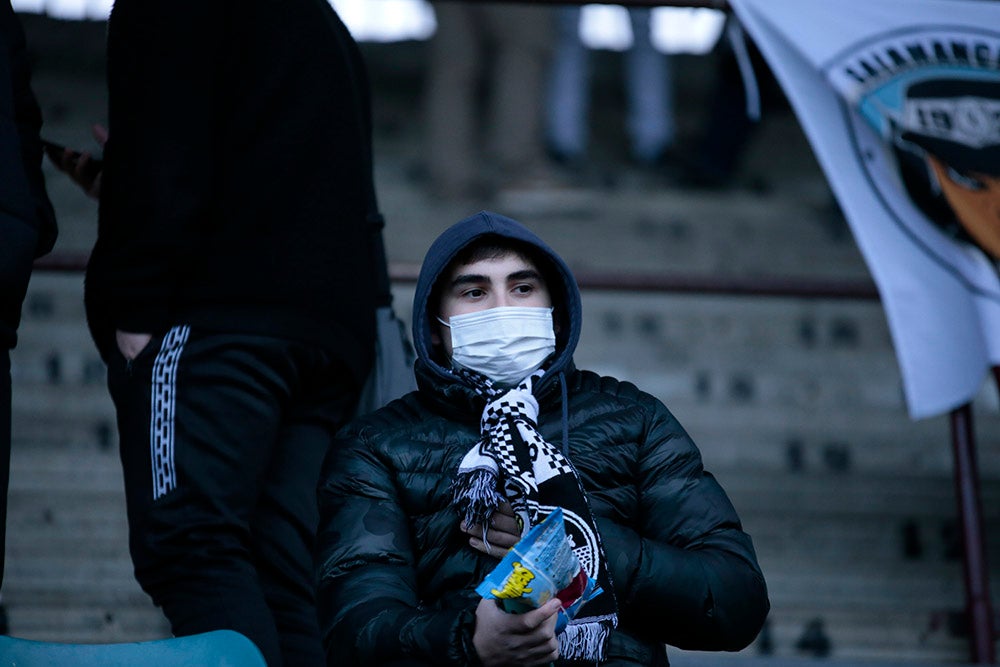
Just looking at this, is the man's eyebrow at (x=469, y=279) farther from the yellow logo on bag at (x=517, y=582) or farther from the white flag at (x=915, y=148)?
the white flag at (x=915, y=148)

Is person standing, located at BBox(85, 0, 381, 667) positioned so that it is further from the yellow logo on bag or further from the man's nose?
the yellow logo on bag

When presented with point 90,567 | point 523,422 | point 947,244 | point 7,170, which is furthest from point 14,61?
point 947,244

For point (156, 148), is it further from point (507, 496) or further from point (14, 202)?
point (507, 496)

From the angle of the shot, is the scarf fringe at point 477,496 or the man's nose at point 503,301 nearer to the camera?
the scarf fringe at point 477,496

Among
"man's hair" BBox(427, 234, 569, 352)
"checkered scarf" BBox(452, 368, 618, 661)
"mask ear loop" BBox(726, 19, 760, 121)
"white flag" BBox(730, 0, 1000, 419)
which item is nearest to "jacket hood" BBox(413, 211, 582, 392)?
"man's hair" BBox(427, 234, 569, 352)

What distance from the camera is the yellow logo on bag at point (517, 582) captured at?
2084 millimetres

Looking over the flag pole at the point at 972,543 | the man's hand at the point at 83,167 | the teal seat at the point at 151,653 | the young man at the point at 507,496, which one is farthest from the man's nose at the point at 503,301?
the flag pole at the point at 972,543

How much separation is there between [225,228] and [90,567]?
1.85 metres

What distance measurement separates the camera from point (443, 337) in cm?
269

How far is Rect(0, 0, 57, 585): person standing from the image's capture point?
255cm

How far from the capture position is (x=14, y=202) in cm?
259

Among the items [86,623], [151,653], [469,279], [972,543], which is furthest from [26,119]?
[972,543]

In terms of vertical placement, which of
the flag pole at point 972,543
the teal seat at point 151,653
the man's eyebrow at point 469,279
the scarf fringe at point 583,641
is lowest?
the flag pole at point 972,543

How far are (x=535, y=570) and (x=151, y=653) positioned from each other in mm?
615
